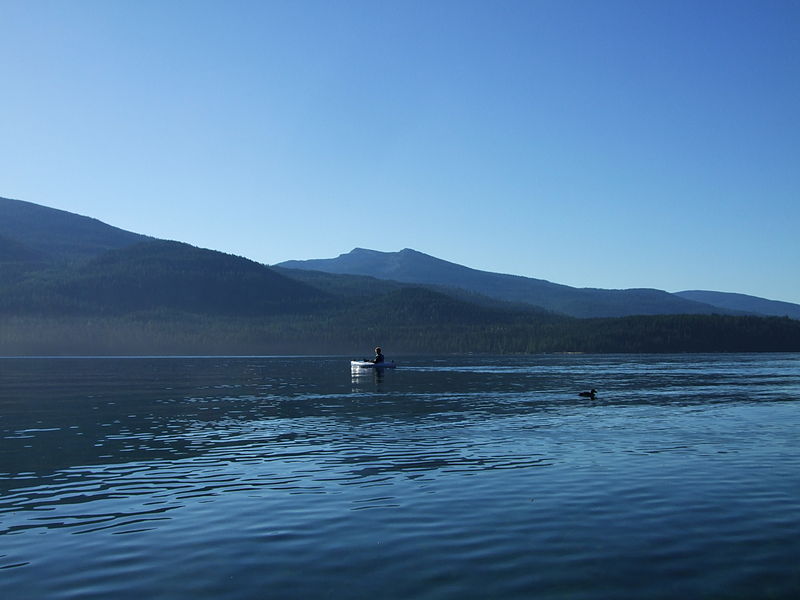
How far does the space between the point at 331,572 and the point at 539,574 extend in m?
4.76

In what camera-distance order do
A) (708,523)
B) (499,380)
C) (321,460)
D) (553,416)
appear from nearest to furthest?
(708,523) → (321,460) → (553,416) → (499,380)

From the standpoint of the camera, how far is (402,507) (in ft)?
85.6

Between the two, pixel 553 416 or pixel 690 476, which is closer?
pixel 690 476

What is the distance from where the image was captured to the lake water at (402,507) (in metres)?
18.6

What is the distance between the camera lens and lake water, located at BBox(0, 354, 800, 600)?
731 inches

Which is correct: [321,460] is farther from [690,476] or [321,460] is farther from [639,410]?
[639,410]

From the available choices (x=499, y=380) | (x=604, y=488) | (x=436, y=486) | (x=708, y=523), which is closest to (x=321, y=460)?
(x=436, y=486)

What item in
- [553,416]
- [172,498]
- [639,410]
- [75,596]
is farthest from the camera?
[639,410]

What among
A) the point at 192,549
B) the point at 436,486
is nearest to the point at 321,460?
the point at 436,486

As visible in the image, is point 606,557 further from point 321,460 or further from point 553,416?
point 553,416

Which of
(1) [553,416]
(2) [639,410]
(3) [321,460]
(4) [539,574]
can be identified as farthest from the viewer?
(2) [639,410]

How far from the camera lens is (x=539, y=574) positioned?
18875mm

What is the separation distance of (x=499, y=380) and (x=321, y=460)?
72326 millimetres

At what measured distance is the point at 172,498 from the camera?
2789 centimetres
